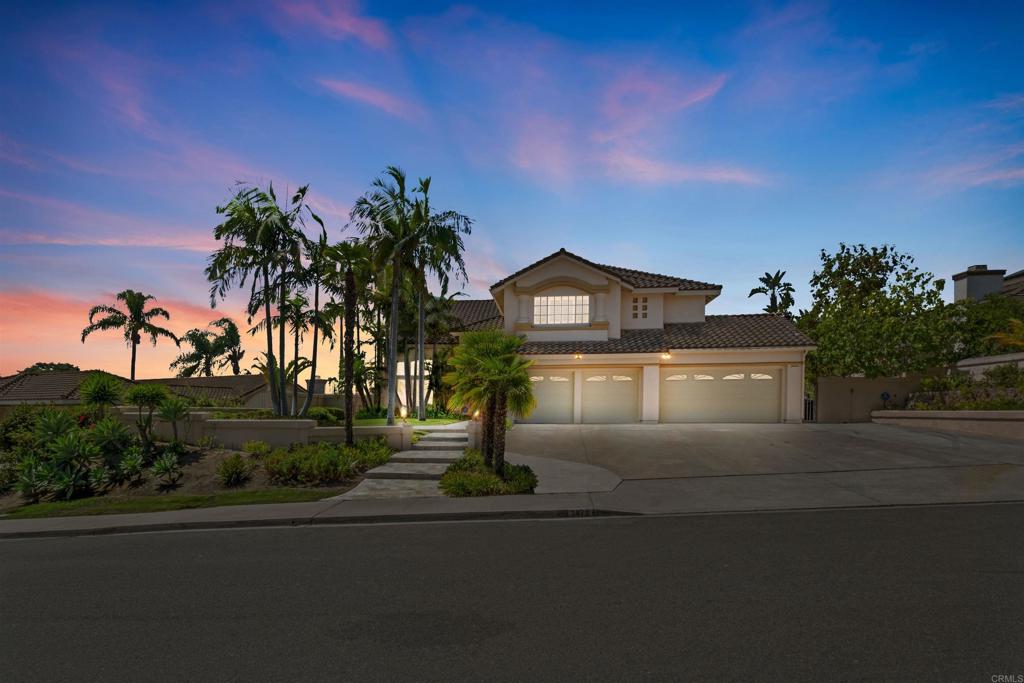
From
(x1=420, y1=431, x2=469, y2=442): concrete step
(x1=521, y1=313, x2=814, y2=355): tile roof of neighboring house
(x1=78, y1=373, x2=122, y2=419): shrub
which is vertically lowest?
(x1=420, y1=431, x2=469, y2=442): concrete step

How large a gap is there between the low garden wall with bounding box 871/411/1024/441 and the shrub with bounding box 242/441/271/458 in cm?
2611

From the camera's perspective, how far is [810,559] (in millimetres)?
7398

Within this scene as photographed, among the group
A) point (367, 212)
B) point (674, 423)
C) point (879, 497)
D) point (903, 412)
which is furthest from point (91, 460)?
point (903, 412)

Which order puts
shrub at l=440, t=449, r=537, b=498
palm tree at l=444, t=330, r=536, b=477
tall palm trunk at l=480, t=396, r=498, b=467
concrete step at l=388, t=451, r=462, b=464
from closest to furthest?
shrub at l=440, t=449, r=537, b=498
palm tree at l=444, t=330, r=536, b=477
tall palm trunk at l=480, t=396, r=498, b=467
concrete step at l=388, t=451, r=462, b=464

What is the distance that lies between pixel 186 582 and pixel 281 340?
1466 centimetres

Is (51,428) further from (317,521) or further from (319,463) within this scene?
(317,521)

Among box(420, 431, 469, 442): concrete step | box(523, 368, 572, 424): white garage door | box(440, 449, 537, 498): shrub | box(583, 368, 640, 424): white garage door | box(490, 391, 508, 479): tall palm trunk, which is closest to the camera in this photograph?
box(440, 449, 537, 498): shrub

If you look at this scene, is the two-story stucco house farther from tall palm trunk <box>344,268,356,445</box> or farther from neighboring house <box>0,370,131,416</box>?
neighboring house <box>0,370,131,416</box>

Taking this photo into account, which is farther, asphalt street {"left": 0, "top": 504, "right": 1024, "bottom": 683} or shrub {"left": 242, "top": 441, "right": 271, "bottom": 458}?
shrub {"left": 242, "top": 441, "right": 271, "bottom": 458}

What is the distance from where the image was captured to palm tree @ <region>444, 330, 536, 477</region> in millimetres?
13805

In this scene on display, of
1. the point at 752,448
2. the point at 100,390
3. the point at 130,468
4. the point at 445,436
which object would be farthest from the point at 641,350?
the point at 100,390

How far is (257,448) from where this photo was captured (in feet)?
55.4

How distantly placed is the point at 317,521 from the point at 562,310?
20283mm

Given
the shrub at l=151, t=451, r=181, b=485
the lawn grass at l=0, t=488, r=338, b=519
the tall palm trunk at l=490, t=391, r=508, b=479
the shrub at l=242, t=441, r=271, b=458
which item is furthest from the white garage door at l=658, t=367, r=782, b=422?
the shrub at l=151, t=451, r=181, b=485
